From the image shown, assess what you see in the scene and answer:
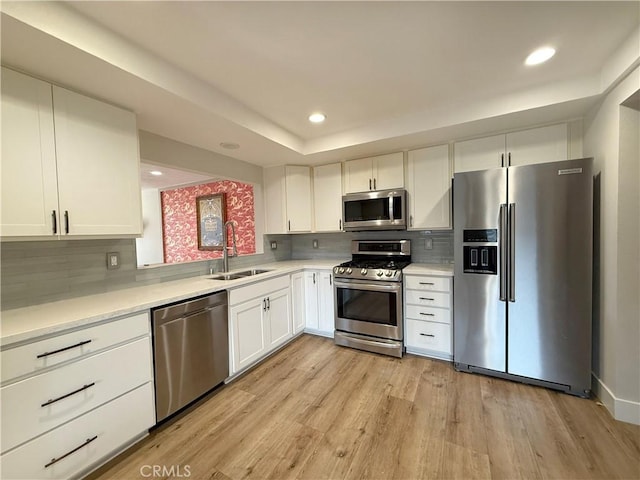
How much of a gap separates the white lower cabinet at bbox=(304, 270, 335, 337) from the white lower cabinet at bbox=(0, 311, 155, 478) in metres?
1.91

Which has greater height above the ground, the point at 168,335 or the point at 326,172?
the point at 326,172

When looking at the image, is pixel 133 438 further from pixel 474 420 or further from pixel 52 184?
pixel 474 420

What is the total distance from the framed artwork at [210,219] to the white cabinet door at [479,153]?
376 cm

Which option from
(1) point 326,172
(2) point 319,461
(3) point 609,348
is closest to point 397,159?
(1) point 326,172

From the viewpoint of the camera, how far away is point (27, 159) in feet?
4.60

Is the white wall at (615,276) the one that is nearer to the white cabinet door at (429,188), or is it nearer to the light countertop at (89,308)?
the white cabinet door at (429,188)

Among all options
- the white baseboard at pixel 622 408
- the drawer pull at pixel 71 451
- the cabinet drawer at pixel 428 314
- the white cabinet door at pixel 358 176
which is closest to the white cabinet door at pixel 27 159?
the drawer pull at pixel 71 451

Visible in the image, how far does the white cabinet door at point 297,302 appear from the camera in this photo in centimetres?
316

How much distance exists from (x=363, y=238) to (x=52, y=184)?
9.87ft

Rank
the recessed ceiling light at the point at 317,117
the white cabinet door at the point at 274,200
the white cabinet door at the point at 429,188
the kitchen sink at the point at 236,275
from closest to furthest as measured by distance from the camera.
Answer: the recessed ceiling light at the point at 317,117
the kitchen sink at the point at 236,275
the white cabinet door at the point at 429,188
the white cabinet door at the point at 274,200

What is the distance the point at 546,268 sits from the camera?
2.06m

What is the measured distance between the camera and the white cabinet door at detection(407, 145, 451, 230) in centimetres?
279

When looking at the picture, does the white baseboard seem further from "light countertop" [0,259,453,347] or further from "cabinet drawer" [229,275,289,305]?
"light countertop" [0,259,453,347]

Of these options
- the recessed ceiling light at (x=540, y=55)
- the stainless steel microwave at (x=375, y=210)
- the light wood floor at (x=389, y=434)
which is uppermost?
the recessed ceiling light at (x=540, y=55)
